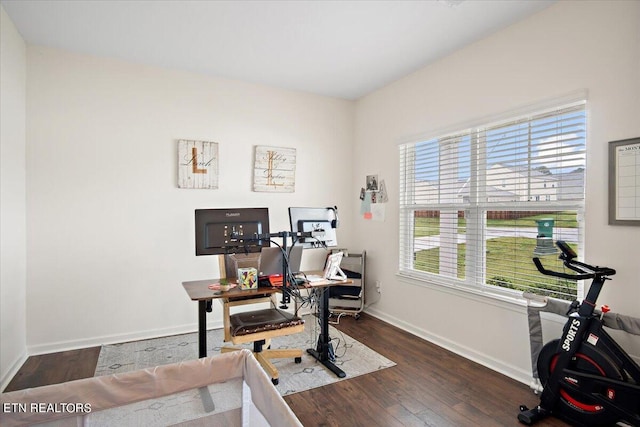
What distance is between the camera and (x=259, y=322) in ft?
8.21

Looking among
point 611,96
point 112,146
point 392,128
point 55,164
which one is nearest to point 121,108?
point 112,146

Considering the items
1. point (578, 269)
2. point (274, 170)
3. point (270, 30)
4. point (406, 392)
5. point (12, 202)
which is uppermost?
point (270, 30)

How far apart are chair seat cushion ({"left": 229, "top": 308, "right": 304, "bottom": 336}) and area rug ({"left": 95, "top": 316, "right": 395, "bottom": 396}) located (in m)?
0.44

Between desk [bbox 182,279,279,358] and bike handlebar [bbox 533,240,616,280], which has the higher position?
bike handlebar [bbox 533,240,616,280]

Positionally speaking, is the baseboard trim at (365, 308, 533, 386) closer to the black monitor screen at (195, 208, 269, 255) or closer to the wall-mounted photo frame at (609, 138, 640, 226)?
the wall-mounted photo frame at (609, 138, 640, 226)

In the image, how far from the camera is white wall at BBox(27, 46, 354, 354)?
303cm

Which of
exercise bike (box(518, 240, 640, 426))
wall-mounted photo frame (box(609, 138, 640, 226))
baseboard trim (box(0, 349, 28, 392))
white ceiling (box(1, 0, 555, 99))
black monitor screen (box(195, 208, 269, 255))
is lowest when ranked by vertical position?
baseboard trim (box(0, 349, 28, 392))

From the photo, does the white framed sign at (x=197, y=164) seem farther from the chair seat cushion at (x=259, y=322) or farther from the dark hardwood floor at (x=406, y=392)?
the dark hardwood floor at (x=406, y=392)

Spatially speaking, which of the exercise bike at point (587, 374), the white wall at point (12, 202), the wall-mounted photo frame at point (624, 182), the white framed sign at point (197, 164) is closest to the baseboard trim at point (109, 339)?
the white wall at point (12, 202)

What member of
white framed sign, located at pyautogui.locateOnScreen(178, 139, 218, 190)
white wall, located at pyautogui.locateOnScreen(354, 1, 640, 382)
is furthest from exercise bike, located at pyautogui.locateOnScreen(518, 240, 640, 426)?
white framed sign, located at pyautogui.locateOnScreen(178, 139, 218, 190)

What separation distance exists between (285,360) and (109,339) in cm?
173

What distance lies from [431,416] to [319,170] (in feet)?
9.64

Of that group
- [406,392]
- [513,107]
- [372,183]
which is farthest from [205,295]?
[513,107]

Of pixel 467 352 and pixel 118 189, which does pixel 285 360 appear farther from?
pixel 118 189
